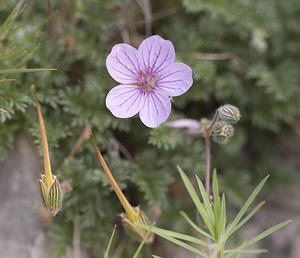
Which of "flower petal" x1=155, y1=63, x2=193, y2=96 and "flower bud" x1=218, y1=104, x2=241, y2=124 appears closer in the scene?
"flower petal" x1=155, y1=63, x2=193, y2=96

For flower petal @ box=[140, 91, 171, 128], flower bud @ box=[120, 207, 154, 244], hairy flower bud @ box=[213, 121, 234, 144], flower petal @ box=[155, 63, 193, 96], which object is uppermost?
flower petal @ box=[155, 63, 193, 96]

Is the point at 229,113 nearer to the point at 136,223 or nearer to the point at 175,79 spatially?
the point at 175,79

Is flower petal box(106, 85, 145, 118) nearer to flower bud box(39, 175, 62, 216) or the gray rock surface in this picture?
flower bud box(39, 175, 62, 216)

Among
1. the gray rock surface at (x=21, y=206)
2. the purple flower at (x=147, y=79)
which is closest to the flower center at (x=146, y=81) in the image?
the purple flower at (x=147, y=79)

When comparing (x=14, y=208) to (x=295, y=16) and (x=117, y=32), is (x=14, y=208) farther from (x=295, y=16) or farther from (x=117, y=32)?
(x=295, y=16)

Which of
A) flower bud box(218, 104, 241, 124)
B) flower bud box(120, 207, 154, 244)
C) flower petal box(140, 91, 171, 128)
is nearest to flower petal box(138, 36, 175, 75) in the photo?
flower petal box(140, 91, 171, 128)

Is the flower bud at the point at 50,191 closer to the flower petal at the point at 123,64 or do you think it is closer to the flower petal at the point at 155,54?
the flower petal at the point at 123,64

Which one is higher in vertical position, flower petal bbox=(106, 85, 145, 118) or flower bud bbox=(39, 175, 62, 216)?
flower petal bbox=(106, 85, 145, 118)

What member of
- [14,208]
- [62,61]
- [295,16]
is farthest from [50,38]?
[295,16]
